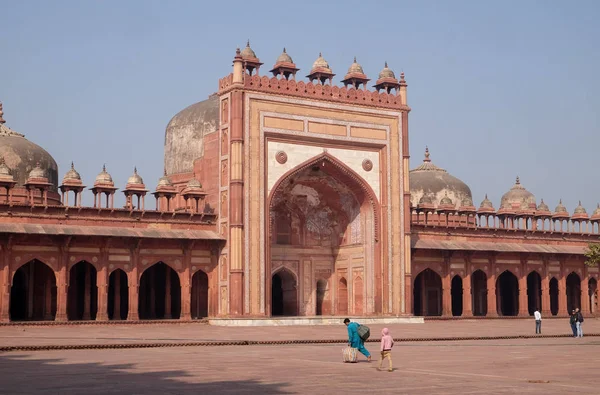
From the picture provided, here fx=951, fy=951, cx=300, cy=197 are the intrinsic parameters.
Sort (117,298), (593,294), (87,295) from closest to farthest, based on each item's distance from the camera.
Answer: (87,295) < (117,298) < (593,294)

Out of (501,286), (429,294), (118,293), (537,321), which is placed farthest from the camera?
(501,286)

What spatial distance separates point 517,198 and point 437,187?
194 inches

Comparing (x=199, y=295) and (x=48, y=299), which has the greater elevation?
(x=199, y=295)

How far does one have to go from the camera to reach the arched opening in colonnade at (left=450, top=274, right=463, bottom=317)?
Answer: 137 ft

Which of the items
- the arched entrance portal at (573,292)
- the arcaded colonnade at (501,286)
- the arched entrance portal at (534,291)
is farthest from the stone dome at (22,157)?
the arched entrance portal at (573,292)

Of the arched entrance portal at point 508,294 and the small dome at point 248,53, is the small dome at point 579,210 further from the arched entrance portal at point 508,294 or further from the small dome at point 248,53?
the small dome at point 248,53

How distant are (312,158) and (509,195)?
18393 millimetres

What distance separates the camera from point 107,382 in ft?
38.1

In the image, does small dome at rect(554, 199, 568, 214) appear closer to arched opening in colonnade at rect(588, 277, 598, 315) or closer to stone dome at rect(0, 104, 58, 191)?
arched opening in colonnade at rect(588, 277, 598, 315)

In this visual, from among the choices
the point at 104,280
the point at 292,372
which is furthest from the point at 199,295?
the point at 292,372

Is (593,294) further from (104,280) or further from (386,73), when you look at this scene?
(104,280)

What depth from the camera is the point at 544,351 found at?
18.3 metres

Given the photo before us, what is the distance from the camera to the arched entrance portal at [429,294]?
3966 centimetres

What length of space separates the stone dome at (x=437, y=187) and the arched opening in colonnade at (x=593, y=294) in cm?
695
